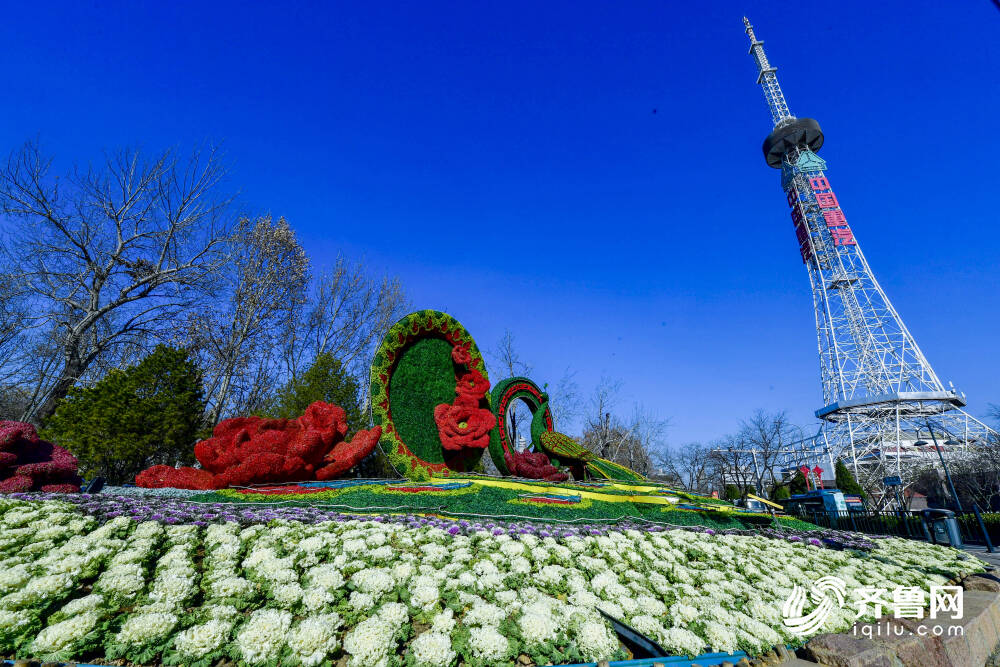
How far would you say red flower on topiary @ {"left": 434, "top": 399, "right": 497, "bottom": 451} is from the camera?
1094cm

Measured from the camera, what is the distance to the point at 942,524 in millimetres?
10320

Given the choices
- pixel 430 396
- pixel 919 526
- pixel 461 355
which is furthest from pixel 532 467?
pixel 919 526

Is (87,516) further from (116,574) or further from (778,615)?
(778,615)

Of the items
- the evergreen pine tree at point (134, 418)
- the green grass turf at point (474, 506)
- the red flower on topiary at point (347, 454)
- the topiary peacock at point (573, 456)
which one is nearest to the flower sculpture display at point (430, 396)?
the red flower on topiary at point (347, 454)

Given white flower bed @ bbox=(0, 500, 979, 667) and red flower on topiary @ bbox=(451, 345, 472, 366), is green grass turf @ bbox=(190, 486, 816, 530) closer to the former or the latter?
white flower bed @ bbox=(0, 500, 979, 667)

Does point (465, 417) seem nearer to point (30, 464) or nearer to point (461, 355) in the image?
point (461, 355)

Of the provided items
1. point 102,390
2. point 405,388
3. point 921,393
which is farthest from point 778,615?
point 921,393

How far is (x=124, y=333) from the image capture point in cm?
1555

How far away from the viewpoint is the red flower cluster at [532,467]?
11.7 m

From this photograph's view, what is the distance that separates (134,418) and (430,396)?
7.48 m

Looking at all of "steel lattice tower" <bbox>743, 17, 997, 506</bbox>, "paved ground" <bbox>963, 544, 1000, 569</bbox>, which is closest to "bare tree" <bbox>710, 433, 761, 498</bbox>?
"steel lattice tower" <bbox>743, 17, 997, 506</bbox>

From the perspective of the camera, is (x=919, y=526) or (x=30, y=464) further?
(x=919, y=526)

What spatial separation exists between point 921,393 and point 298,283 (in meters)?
38.3

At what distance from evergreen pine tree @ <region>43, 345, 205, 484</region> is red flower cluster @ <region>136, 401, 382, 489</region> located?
483cm
